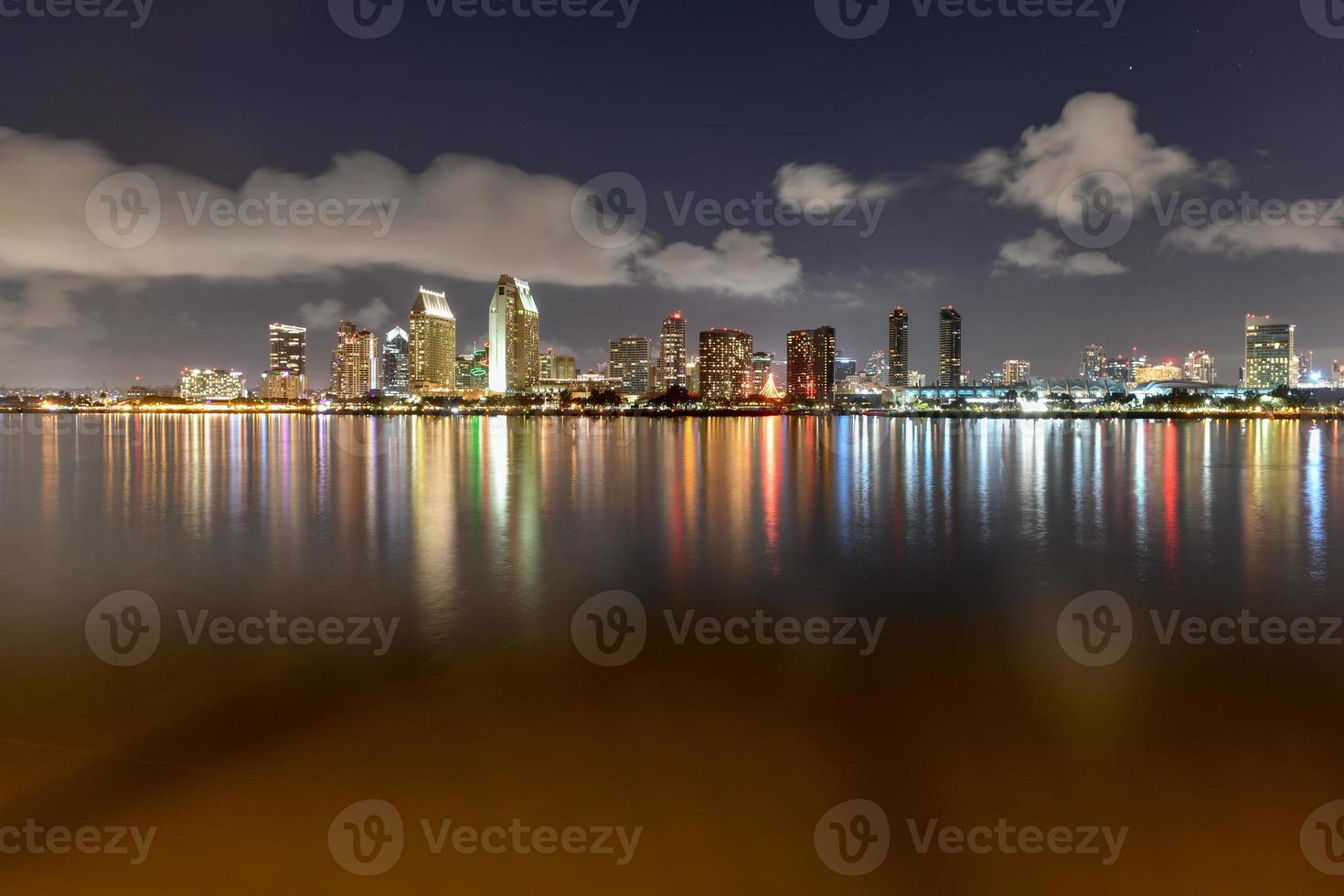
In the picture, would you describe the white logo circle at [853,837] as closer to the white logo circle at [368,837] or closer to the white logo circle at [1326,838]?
the white logo circle at [1326,838]

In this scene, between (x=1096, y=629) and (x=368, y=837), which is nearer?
(x=368, y=837)

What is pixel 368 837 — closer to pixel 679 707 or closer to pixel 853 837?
pixel 679 707

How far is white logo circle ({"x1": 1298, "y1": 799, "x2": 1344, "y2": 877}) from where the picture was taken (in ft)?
16.6

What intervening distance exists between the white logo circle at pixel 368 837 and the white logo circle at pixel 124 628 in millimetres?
5217

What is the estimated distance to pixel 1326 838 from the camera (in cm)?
529

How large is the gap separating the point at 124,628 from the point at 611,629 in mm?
6893

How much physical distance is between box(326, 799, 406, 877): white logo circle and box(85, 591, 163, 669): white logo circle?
5.22m

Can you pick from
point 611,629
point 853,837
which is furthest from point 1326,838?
point 611,629

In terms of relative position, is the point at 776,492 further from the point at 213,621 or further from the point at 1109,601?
the point at 213,621

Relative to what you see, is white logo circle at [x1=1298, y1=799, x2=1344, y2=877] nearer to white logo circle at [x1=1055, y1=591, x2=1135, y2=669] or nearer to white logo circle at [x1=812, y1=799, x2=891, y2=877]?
white logo circle at [x1=812, y1=799, x2=891, y2=877]

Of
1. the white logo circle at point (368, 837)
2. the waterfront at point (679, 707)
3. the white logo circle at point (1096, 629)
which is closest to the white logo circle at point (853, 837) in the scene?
the waterfront at point (679, 707)

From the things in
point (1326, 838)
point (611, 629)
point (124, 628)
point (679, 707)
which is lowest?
point (1326, 838)

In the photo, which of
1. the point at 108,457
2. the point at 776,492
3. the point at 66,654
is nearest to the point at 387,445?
the point at 108,457

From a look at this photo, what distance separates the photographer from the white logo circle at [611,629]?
9231 mm
